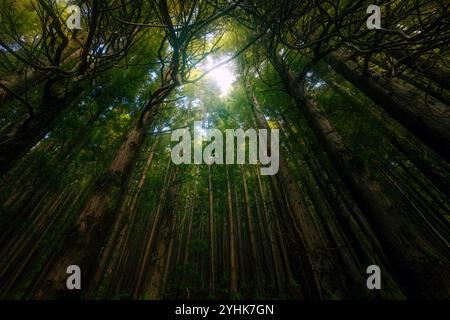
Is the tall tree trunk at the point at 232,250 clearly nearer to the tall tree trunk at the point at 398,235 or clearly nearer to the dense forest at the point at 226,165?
the dense forest at the point at 226,165

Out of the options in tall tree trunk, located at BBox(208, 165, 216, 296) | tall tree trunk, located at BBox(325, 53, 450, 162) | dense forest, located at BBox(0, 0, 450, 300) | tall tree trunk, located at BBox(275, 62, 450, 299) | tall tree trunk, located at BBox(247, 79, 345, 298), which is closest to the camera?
tall tree trunk, located at BBox(275, 62, 450, 299)

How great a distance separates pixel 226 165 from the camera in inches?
270

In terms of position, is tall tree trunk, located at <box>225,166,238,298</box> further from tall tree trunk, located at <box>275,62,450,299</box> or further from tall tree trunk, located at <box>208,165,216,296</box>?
tall tree trunk, located at <box>275,62,450,299</box>

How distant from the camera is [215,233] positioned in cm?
688

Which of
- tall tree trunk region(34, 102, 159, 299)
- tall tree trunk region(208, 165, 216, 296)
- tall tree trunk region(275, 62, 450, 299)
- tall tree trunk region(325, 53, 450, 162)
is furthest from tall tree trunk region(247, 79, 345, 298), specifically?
tall tree trunk region(208, 165, 216, 296)

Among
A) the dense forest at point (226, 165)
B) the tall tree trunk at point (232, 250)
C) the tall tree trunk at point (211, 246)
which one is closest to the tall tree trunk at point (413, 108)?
the dense forest at point (226, 165)

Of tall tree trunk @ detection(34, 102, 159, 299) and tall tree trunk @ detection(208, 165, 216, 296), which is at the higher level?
tall tree trunk @ detection(208, 165, 216, 296)

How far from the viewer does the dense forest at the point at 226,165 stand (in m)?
1.77

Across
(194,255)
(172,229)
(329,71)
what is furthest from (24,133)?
(329,71)

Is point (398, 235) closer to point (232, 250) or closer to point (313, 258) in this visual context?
point (313, 258)

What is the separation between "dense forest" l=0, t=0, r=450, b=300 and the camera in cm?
177

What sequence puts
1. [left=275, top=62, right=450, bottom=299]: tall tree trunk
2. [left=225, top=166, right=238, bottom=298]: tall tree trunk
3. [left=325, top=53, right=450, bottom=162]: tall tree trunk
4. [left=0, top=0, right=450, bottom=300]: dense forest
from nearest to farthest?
[left=275, top=62, right=450, bottom=299]: tall tree trunk < [left=0, top=0, right=450, bottom=300]: dense forest < [left=325, top=53, right=450, bottom=162]: tall tree trunk < [left=225, top=166, right=238, bottom=298]: tall tree trunk
